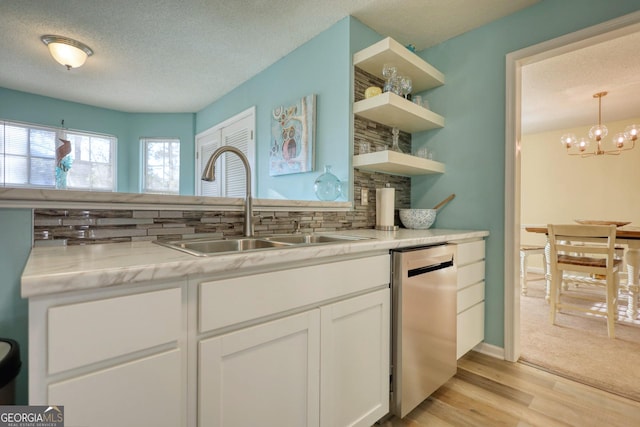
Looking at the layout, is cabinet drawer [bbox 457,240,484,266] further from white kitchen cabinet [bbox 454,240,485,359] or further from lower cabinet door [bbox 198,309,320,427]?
lower cabinet door [bbox 198,309,320,427]

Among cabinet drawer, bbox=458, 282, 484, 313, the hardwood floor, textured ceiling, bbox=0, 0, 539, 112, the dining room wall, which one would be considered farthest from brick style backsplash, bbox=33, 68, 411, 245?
the dining room wall

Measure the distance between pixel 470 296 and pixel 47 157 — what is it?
5165mm

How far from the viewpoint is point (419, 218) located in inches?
88.7

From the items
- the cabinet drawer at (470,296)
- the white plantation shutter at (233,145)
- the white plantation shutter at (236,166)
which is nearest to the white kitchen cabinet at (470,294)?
the cabinet drawer at (470,296)

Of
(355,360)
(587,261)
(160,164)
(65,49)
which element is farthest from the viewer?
(160,164)

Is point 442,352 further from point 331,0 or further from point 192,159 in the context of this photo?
point 192,159

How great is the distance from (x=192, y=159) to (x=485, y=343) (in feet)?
14.6

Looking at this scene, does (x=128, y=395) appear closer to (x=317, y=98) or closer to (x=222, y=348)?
(x=222, y=348)

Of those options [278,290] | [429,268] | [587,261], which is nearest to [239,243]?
[278,290]

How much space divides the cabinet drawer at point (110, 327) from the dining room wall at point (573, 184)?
5.75 metres

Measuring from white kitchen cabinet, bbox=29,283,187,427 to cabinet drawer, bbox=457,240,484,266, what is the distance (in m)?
1.62

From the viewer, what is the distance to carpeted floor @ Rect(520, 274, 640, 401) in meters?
1.77

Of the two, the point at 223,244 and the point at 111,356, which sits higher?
the point at 223,244

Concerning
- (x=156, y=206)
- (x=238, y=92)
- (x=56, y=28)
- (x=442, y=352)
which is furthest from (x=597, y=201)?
(x=56, y=28)
